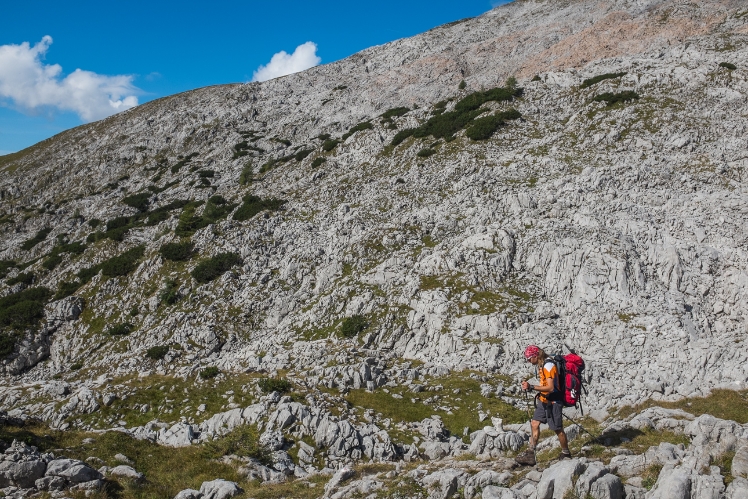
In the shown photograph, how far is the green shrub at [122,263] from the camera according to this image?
39.9 m

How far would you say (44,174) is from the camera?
7600cm

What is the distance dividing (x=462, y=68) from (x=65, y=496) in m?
72.6

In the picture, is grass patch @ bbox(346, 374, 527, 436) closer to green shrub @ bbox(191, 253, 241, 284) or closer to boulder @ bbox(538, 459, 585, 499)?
boulder @ bbox(538, 459, 585, 499)

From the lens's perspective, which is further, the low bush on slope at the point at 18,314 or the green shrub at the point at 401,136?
the green shrub at the point at 401,136

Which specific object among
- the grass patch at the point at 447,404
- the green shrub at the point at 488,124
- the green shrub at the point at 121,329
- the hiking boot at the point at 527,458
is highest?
the green shrub at the point at 488,124

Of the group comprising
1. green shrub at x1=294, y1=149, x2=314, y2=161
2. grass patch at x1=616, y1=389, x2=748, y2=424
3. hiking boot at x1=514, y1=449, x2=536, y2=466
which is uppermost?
green shrub at x1=294, y1=149, x2=314, y2=161

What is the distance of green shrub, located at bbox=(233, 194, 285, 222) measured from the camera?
4281cm

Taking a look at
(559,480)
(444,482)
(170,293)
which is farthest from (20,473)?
(170,293)

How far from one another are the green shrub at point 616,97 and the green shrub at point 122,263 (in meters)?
48.2

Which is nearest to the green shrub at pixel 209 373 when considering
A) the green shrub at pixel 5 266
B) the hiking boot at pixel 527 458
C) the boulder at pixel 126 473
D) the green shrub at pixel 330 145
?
the boulder at pixel 126 473

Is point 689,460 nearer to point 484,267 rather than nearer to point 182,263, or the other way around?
point 484,267

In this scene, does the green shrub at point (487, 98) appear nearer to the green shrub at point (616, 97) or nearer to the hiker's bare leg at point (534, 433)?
the green shrub at point (616, 97)

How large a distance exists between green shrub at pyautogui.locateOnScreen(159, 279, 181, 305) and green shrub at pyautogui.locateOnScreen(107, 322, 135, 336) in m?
3.02

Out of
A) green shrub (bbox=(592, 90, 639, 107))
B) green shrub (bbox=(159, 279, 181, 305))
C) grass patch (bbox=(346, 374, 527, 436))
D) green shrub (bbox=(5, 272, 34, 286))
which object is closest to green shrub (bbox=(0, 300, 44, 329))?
green shrub (bbox=(5, 272, 34, 286))
